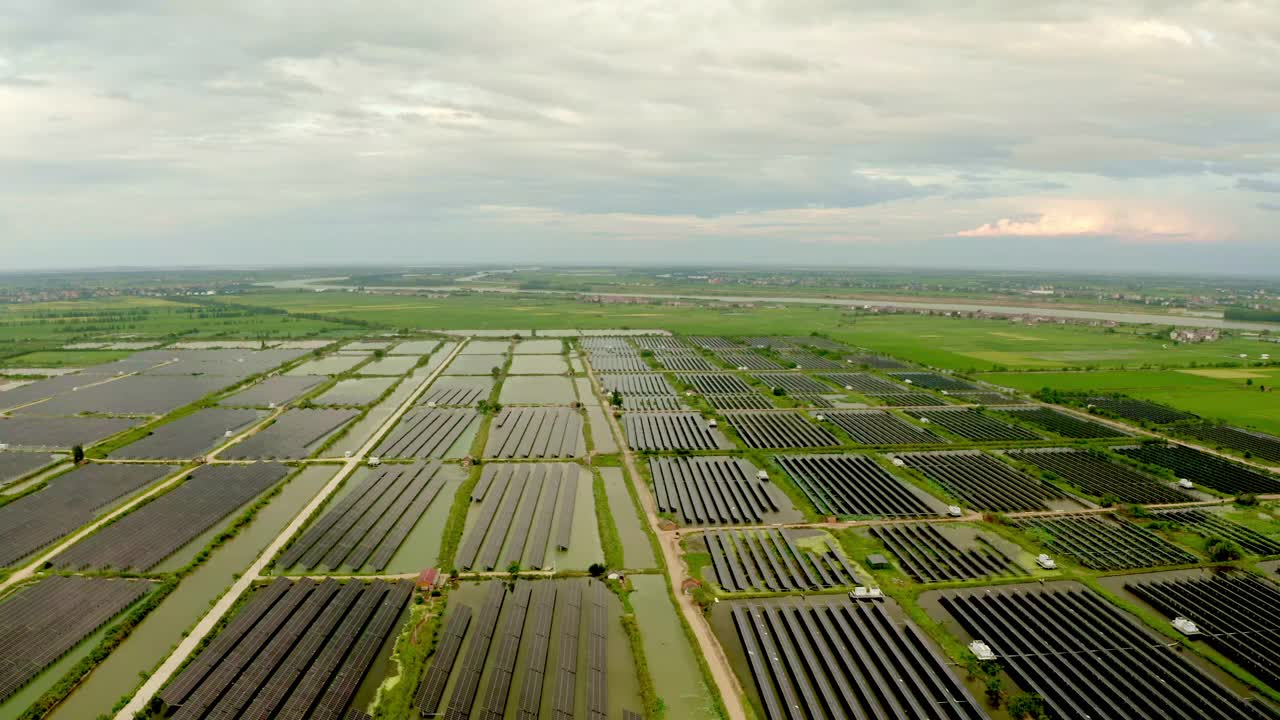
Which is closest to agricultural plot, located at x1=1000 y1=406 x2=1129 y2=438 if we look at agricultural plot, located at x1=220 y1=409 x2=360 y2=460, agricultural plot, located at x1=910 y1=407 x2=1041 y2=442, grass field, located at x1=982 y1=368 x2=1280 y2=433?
agricultural plot, located at x1=910 y1=407 x2=1041 y2=442

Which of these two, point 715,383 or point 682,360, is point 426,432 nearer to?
point 715,383

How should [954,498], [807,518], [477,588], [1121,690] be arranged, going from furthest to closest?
[954,498]
[807,518]
[477,588]
[1121,690]

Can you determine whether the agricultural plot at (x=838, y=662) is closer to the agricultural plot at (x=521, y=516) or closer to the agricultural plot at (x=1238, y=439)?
the agricultural plot at (x=521, y=516)

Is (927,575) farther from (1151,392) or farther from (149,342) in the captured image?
(149,342)

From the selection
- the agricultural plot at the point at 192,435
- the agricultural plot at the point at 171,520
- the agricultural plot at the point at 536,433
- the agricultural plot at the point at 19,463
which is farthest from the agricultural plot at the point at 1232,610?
the agricultural plot at the point at 19,463

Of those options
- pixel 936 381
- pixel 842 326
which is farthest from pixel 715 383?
pixel 842 326

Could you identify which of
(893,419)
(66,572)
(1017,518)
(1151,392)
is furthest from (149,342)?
(1151,392)

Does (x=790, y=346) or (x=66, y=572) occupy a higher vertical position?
(x=790, y=346)
